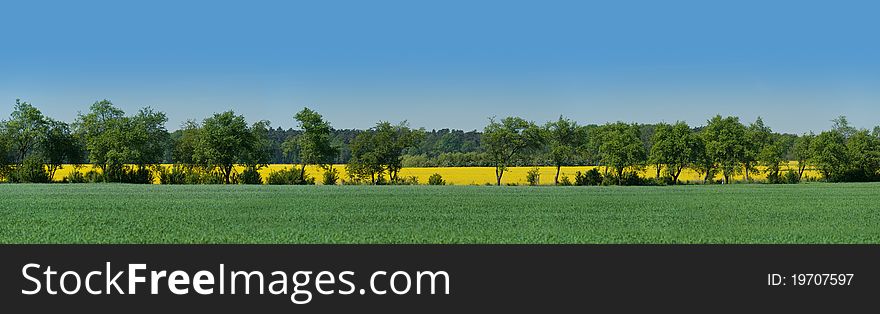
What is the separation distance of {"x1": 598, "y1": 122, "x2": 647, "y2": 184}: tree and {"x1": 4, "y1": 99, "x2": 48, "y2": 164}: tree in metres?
66.8

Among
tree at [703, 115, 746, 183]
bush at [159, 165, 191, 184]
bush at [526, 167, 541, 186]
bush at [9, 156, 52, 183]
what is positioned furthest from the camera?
tree at [703, 115, 746, 183]

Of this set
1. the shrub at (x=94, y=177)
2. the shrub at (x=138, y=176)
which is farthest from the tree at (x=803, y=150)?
the shrub at (x=94, y=177)

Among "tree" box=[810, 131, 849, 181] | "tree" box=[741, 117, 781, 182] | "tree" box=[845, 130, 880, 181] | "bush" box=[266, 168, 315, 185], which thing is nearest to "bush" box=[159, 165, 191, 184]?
"bush" box=[266, 168, 315, 185]

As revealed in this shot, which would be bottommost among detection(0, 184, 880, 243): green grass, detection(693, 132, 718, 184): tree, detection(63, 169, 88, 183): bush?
detection(0, 184, 880, 243): green grass

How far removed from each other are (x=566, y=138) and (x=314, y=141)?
32.3 m

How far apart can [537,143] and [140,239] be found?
82.3 m

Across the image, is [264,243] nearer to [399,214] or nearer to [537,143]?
[399,214]

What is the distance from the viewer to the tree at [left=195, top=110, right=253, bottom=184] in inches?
3760

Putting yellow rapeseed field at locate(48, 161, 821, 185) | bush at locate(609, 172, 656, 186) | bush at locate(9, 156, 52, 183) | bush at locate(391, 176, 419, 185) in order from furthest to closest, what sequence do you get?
1. yellow rapeseed field at locate(48, 161, 821, 185)
2. bush at locate(609, 172, 656, 186)
3. bush at locate(391, 176, 419, 185)
4. bush at locate(9, 156, 52, 183)

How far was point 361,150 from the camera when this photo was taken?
328ft

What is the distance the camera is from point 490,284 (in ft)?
47.9

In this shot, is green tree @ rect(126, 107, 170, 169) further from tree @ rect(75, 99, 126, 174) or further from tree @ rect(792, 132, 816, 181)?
tree @ rect(792, 132, 816, 181)

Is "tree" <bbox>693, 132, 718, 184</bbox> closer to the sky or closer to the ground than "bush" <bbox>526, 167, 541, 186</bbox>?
closer to the sky

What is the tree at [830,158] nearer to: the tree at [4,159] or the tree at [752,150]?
the tree at [752,150]
